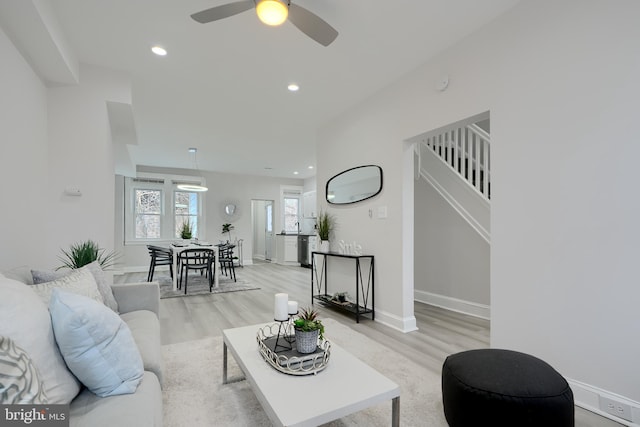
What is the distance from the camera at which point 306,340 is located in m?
1.67

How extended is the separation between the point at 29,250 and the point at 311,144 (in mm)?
4580

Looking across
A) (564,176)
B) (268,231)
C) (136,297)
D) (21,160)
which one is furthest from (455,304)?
(268,231)

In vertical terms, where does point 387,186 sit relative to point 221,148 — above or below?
below

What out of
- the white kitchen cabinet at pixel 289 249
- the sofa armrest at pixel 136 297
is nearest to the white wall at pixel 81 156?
the sofa armrest at pixel 136 297

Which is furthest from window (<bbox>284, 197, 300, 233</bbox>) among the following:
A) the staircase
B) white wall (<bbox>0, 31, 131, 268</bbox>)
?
white wall (<bbox>0, 31, 131, 268</bbox>)

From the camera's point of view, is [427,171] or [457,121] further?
[427,171]

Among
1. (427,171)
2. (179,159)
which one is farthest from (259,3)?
(179,159)

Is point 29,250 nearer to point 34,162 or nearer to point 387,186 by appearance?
point 34,162

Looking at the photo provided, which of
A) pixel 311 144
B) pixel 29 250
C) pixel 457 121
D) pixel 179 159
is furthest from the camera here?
pixel 179 159

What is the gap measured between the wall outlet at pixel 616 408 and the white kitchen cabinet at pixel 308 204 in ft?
26.0

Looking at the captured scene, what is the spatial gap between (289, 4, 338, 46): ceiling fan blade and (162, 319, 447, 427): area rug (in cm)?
221

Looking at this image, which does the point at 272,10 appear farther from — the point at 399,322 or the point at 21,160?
the point at 399,322

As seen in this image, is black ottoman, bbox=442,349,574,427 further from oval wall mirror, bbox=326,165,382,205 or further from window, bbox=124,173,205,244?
window, bbox=124,173,205,244

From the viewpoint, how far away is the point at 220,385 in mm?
2154
